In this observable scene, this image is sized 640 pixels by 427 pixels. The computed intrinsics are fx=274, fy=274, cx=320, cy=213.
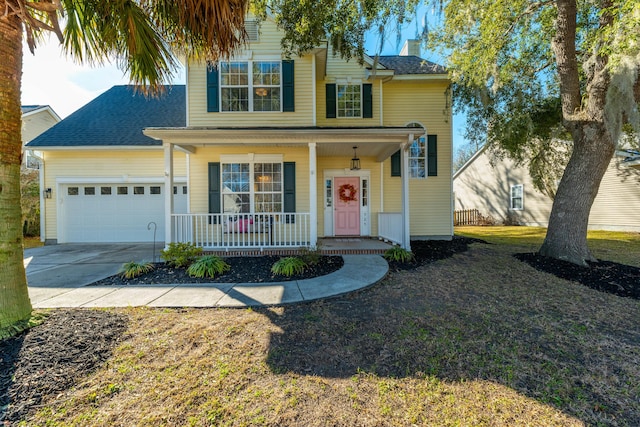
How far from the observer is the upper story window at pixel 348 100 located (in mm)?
9172

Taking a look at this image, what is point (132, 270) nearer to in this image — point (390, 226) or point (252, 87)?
point (252, 87)

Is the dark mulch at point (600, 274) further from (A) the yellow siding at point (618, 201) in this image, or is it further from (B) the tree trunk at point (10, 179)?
(A) the yellow siding at point (618, 201)

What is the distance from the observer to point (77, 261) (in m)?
6.70

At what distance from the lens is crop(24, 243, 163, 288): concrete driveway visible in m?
5.12

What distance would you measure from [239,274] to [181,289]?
109 cm

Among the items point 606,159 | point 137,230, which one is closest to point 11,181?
point 137,230

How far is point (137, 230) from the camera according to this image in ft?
31.3

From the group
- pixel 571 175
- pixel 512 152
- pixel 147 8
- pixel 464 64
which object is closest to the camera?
pixel 147 8

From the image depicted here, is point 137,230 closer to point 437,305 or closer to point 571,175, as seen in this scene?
point 437,305

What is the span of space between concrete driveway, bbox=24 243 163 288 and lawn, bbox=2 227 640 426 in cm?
244

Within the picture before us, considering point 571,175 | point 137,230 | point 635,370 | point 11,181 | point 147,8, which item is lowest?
point 635,370

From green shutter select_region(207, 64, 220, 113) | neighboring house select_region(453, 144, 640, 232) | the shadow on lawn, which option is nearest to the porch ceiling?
green shutter select_region(207, 64, 220, 113)

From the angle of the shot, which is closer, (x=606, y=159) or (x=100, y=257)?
(x=606, y=159)

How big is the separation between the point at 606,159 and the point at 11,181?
9.83m
